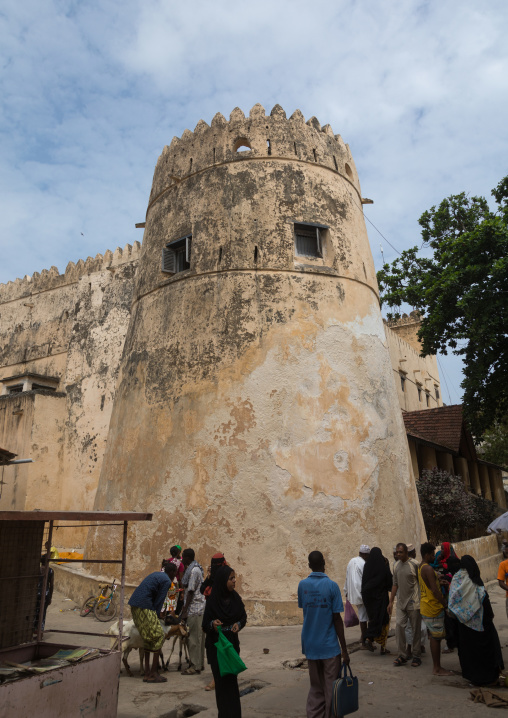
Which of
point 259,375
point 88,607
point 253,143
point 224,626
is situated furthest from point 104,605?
point 253,143

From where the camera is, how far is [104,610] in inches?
371

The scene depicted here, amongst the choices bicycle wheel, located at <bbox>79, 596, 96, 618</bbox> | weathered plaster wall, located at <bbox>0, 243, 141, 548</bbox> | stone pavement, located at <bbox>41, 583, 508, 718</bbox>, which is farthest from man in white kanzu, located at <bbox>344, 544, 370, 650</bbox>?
weathered plaster wall, located at <bbox>0, 243, 141, 548</bbox>

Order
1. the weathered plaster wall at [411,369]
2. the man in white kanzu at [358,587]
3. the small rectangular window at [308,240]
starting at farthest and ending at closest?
the weathered plaster wall at [411,369] → the small rectangular window at [308,240] → the man in white kanzu at [358,587]

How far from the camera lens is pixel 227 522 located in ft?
29.5

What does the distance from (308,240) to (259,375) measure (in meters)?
3.09

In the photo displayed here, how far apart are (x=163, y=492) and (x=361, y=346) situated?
443 cm

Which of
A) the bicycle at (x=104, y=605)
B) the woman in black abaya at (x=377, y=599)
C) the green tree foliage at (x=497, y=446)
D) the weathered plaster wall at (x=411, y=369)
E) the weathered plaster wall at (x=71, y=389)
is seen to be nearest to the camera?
the woman in black abaya at (x=377, y=599)

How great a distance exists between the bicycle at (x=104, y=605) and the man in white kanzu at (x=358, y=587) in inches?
157

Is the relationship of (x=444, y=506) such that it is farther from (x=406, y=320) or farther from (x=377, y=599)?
(x=406, y=320)

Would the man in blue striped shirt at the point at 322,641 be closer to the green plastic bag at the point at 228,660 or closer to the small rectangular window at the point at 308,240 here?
the green plastic bag at the point at 228,660

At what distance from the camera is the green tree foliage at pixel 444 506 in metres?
14.0

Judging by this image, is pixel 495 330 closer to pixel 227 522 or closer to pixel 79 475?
pixel 227 522

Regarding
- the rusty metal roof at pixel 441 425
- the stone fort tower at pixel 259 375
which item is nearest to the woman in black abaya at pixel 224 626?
the stone fort tower at pixel 259 375

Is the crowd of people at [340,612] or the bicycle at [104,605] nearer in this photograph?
the crowd of people at [340,612]
